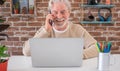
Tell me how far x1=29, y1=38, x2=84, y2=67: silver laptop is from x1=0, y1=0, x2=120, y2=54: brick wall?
2115 mm

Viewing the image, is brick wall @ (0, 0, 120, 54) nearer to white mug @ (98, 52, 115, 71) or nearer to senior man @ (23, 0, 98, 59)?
senior man @ (23, 0, 98, 59)

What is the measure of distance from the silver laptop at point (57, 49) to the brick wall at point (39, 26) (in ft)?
6.94

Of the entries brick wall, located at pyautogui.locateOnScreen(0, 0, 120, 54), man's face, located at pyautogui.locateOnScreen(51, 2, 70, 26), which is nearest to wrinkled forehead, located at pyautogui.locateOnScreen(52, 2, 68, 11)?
man's face, located at pyautogui.locateOnScreen(51, 2, 70, 26)

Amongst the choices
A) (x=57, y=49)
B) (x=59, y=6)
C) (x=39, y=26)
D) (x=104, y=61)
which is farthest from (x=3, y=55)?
(x=39, y=26)

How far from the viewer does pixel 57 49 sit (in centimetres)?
164

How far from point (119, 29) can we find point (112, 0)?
0.48 m

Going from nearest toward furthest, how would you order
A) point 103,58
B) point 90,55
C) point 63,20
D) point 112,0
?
point 103,58, point 90,55, point 63,20, point 112,0

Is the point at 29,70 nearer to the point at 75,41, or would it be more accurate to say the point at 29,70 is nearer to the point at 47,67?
the point at 47,67

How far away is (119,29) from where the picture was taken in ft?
12.4

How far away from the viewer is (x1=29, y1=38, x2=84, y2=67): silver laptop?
5.36 ft

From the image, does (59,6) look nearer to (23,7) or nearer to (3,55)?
(3,55)

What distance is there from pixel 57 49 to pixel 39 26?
2.16m

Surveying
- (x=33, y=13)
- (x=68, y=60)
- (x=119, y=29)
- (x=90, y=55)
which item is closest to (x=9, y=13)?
(x=33, y=13)

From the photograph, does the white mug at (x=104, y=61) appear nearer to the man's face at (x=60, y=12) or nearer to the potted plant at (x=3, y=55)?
the potted plant at (x=3, y=55)
